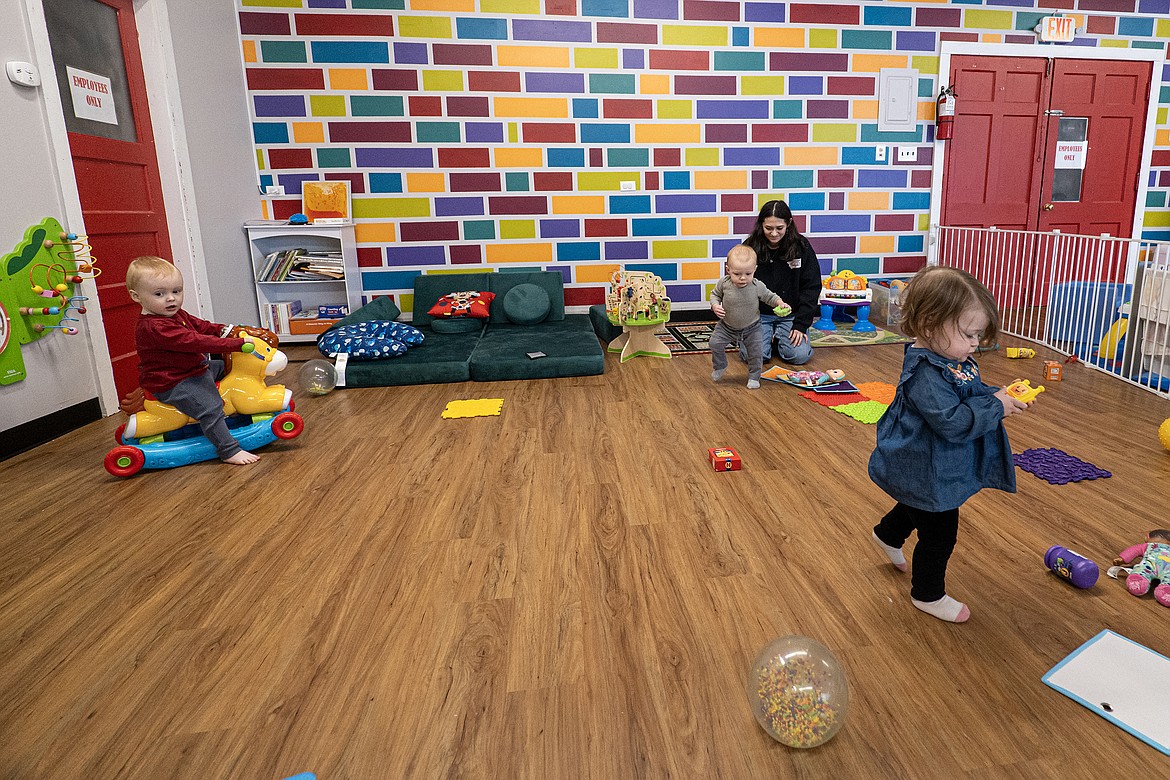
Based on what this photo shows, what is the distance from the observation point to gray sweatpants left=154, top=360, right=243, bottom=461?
291 cm

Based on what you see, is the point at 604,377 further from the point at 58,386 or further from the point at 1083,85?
the point at 1083,85

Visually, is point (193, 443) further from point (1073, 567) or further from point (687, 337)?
point (687, 337)

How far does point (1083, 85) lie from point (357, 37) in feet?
20.4

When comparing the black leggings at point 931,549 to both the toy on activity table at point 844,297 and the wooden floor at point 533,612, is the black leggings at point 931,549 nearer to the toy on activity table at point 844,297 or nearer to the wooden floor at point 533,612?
the wooden floor at point 533,612

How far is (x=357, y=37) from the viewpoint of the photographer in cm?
529

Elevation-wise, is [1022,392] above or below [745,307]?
above

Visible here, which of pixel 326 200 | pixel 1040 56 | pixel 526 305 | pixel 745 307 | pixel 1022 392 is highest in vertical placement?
pixel 1040 56

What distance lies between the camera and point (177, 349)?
9.24 feet

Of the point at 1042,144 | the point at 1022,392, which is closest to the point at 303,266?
the point at 1022,392

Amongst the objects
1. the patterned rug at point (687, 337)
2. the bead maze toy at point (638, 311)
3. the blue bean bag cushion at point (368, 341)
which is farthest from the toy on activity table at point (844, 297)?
the blue bean bag cushion at point (368, 341)

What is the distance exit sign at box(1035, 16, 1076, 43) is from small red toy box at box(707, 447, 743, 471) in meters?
Result: 5.62

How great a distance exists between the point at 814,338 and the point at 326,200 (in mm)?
3950

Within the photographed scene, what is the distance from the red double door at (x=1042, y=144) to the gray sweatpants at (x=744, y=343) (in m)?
3.22

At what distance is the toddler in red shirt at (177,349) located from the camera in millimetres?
2738
